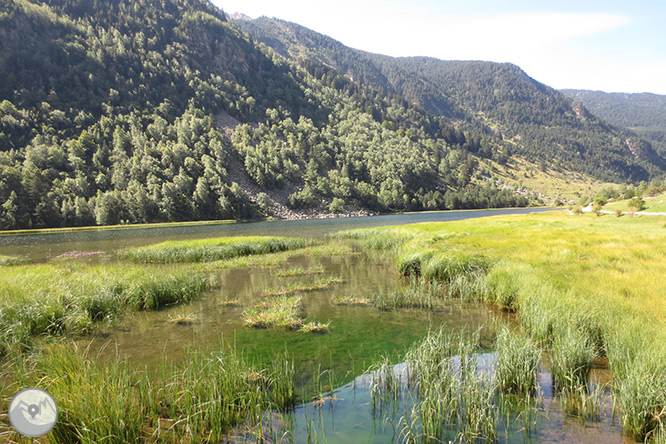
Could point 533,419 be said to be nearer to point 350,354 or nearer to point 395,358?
point 395,358

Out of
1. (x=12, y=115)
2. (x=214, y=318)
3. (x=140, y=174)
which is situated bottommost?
(x=214, y=318)

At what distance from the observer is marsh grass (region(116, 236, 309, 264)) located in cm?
3672

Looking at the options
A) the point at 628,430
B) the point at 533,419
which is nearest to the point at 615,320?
the point at 628,430

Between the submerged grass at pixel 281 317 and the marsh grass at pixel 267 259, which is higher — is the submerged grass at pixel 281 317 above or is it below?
above

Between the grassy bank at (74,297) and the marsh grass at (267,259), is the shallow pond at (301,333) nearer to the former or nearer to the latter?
the grassy bank at (74,297)

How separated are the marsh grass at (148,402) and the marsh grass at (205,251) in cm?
2939

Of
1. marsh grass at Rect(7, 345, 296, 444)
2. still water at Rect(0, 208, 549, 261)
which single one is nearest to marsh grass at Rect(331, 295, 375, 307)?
marsh grass at Rect(7, 345, 296, 444)

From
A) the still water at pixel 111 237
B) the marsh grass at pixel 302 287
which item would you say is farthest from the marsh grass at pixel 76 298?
the still water at pixel 111 237

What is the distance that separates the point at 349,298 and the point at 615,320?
40.7 feet

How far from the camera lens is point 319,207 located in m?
174

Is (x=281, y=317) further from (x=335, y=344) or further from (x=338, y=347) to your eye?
(x=338, y=347)

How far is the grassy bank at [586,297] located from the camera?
7141mm

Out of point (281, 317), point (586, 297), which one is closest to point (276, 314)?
point (281, 317)

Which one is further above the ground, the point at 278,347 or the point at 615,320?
the point at 615,320
